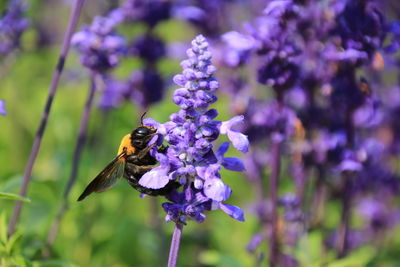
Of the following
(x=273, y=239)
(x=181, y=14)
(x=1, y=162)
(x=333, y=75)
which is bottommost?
(x=273, y=239)

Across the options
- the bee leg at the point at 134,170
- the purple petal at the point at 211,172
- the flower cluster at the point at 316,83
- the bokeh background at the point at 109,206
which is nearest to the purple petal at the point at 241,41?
the flower cluster at the point at 316,83

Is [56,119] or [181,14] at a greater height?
[181,14]

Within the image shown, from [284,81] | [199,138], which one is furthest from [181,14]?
[199,138]

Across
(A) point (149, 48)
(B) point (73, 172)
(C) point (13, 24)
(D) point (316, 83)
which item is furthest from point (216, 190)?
(A) point (149, 48)

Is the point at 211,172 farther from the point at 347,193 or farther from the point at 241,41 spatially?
the point at 347,193

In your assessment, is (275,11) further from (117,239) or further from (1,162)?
(1,162)

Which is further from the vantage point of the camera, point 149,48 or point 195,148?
point 149,48

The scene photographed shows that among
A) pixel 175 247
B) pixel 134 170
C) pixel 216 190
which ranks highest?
pixel 134 170
